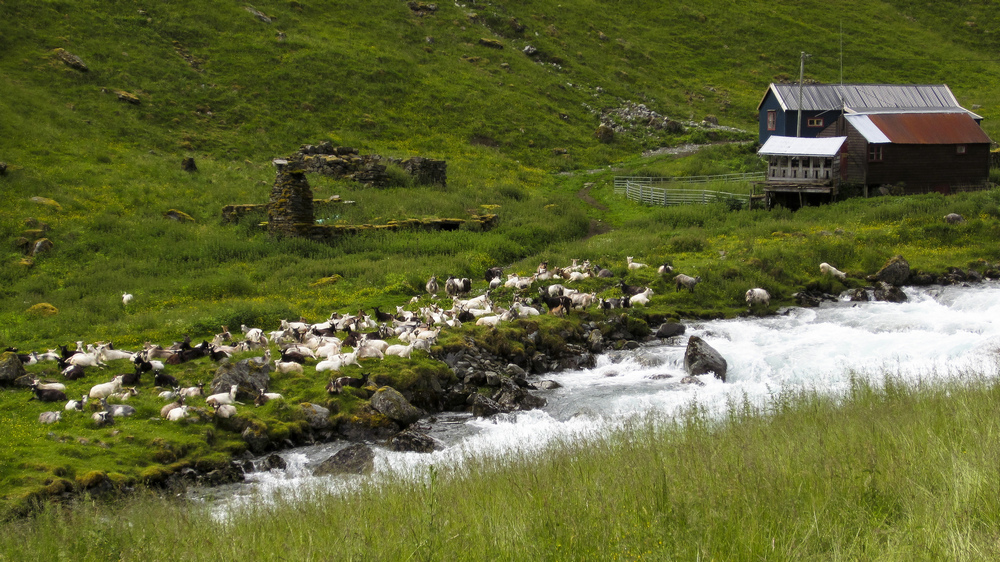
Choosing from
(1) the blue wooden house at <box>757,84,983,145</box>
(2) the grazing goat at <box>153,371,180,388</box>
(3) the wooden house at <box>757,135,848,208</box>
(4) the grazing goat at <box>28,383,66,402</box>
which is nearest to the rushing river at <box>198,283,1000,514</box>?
(2) the grazing goat at <box>153,371,180,388</box>

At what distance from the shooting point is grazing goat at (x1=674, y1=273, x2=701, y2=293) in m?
24.8

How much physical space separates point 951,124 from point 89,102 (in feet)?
173

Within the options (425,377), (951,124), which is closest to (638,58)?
(951,124)

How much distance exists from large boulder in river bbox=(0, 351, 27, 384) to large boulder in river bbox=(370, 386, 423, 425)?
25.3 feet

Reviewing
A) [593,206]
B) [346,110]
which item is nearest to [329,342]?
[593,206]

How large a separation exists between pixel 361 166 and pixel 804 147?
24933 millimetres

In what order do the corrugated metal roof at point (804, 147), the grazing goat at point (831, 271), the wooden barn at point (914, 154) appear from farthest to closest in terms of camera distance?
the wooden barn at point (914, 154) → the corrugated metal roof at point (804, 147) → the grazing goat at point (831, 271)

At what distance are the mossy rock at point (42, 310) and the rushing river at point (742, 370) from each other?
41.3 ft

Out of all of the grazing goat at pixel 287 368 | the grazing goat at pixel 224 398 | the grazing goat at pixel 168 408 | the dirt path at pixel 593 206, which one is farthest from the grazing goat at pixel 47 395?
the dirt path at pixel 593 206

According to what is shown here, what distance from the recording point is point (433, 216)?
3559cm

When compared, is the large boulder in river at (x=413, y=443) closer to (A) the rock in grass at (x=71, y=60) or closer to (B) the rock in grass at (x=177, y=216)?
(B) the rock in grass at (x=177, y=216)

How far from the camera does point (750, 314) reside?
23.6m

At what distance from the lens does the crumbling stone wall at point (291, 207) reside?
30547 millimetres

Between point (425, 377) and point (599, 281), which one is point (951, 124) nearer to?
point (599, 281)
